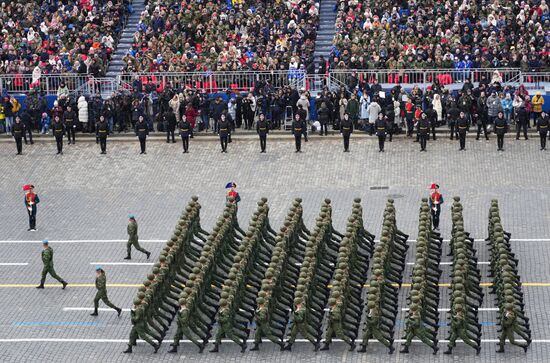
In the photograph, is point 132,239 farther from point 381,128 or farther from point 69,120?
point 69,120

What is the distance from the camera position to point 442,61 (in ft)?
189

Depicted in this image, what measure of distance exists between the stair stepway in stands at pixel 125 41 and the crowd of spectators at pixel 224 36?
69 centimetres

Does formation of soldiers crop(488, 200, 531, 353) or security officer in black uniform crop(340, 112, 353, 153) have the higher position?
security officer in black uniform crop(340, 112, 353, 153)

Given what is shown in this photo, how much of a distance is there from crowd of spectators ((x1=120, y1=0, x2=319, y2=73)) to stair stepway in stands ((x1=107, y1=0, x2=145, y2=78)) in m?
0.69

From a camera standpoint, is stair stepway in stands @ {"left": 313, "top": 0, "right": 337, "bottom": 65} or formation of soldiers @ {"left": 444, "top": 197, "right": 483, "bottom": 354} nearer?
formation of soldiers @ {"left": 444, "top": 197, "right": 483, "bottom": 354}

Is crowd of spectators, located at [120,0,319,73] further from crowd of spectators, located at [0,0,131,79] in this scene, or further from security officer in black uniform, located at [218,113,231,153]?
security officer in black uniform, located at [218,113,231,153]

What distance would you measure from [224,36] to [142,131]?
316 inches

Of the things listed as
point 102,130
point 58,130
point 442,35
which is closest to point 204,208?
point 102,130

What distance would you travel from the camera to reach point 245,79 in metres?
58.1

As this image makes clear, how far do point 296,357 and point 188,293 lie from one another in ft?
9.46

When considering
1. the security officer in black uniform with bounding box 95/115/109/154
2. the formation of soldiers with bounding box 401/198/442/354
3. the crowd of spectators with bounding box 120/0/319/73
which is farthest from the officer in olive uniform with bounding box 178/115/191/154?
the formation of soldiers with bounding box 401/198/442/354

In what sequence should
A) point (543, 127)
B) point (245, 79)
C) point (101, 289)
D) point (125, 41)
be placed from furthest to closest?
point (125, 41) → point (245, 79) → point (543, 127) → point (101, 289)

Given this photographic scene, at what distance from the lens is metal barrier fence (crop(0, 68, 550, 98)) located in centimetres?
5716

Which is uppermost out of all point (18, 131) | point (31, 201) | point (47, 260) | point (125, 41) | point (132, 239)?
point (125, 41)
